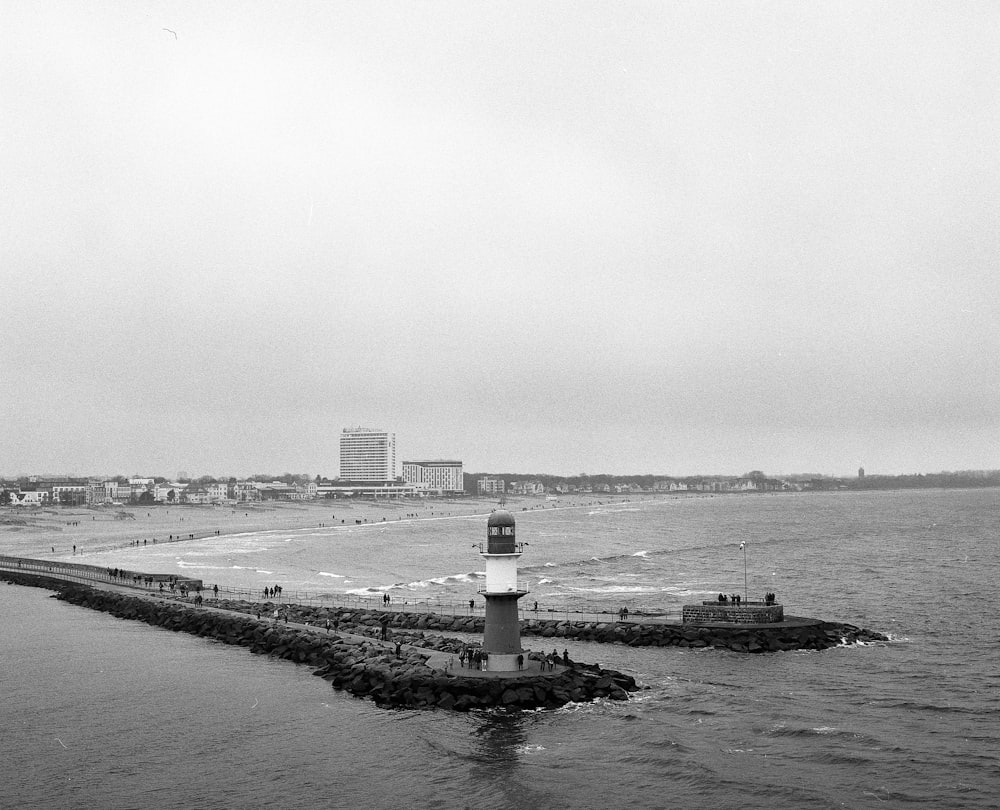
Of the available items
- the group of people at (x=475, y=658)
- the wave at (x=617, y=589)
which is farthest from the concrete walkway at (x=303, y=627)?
the wave at (x=617, y=589)

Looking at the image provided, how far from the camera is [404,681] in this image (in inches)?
1141

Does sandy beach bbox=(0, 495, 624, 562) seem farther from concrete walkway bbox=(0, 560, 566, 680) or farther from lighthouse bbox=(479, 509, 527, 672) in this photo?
lighthouse bbox=(479, 509, 527, 672)

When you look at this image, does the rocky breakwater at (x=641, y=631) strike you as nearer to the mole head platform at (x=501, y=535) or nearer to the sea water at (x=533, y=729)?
the sea water at (x=533, y=729)

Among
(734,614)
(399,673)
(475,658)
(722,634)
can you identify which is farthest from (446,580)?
(475,658)

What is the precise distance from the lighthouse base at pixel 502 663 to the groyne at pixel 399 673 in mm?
439

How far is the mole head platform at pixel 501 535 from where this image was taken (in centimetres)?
2902

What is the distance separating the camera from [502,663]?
28922 mm

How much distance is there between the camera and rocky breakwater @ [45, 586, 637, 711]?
90.5 ft

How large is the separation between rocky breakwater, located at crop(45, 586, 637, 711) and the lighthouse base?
1.96 ft

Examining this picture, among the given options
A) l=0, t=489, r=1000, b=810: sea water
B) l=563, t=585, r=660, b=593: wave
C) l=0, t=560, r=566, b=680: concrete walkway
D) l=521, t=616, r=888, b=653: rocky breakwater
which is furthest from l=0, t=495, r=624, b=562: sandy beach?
l=521, t=616, r=888, b=653: rocky breakwater

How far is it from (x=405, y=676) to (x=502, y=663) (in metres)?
2.90

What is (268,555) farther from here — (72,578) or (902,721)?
(902,721)

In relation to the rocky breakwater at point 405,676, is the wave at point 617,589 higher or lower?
lower

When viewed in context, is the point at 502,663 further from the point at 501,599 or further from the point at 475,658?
the point at 501,599
